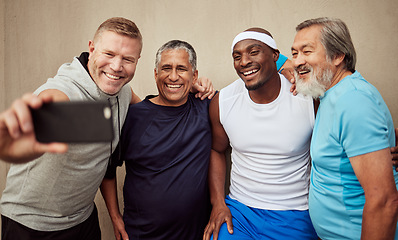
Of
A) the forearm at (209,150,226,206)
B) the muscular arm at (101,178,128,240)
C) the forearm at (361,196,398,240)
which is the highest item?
the forearm at (361,196,398,240)

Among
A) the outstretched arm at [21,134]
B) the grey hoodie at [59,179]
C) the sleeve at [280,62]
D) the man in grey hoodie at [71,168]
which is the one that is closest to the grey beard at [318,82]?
the sleeve at [280,62]

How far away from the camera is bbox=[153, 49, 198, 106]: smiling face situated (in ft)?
6.29

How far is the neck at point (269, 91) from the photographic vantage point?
1.86 m

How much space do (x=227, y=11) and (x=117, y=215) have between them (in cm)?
178

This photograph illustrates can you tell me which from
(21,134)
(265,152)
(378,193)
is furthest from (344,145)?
(21,134)

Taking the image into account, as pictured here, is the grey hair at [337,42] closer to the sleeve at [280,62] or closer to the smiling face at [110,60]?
the sleeve at [280,62]

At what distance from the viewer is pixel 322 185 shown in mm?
1477

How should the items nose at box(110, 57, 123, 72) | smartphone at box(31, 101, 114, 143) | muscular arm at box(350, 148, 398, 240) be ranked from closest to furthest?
smartphone at box(31, 101, 114, 143) < muscular arm at box(350, 148, 398, 240) < nose at box(110, 57, 123, 72)

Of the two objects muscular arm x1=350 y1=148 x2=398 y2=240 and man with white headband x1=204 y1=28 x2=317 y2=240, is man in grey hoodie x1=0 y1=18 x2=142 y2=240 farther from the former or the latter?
muscular arm x1=350 y1=148 x2=398 y2=240

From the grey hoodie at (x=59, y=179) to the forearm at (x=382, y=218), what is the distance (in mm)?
1364

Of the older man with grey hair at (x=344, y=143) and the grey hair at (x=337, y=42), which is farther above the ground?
the grey hair at (x=337, y=42)

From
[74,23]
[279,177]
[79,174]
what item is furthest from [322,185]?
[74,23]

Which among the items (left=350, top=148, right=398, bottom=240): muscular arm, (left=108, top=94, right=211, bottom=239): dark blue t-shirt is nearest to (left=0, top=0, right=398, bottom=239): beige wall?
(left=108, top=94, right=211, bottom=239): dark blue t-shirt

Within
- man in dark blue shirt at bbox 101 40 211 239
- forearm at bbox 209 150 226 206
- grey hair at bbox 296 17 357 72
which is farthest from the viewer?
forearm at bbox 209 150 226 206
